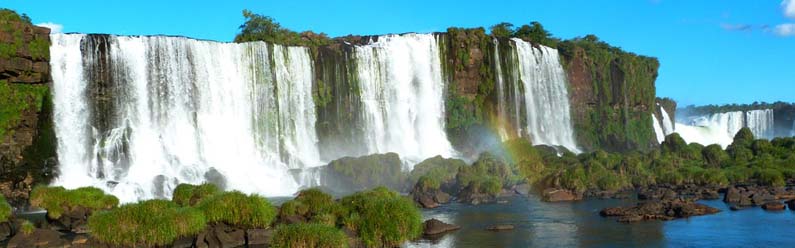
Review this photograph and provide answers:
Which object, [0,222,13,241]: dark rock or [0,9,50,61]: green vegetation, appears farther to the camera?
[0,9,50,61]: green vegetation

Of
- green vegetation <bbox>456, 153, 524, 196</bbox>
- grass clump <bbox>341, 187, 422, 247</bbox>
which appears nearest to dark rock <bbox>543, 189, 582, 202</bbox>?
green vegetation <bbox>456, 153, 524, 196</bbox>

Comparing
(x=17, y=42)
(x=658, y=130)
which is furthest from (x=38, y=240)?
(x=658, y=130)

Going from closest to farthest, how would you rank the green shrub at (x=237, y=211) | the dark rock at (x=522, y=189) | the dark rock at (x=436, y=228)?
the green shrub at (x=237, y=211), the dark rock at (x=436, y=228), the dark rock at (x=522, y=189)

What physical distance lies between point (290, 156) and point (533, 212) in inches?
1047

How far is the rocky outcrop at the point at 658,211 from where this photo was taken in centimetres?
3344

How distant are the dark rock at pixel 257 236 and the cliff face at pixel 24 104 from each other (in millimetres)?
24962

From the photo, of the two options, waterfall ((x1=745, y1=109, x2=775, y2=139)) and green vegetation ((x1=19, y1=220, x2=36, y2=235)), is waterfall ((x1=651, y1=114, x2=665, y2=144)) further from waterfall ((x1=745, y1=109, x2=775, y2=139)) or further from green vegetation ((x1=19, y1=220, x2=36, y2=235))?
green vegetation ((x1=19, y1=220, x2=36, y2=235))

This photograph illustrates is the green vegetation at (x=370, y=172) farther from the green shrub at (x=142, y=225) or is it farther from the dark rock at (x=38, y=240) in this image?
the green shrub at (x=142, y=225)

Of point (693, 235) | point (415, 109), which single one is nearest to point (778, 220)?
point (693, 235)

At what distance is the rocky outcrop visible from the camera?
1316 inches

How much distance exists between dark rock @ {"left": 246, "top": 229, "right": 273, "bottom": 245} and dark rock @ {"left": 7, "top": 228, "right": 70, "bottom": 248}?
5.71m

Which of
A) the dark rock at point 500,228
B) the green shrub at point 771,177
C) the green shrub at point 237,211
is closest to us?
the green shrub at point 237,211

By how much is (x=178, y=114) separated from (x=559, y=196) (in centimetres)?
2637

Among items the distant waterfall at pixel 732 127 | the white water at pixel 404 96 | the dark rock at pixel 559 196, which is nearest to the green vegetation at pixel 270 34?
the white water at pixel 404 96
